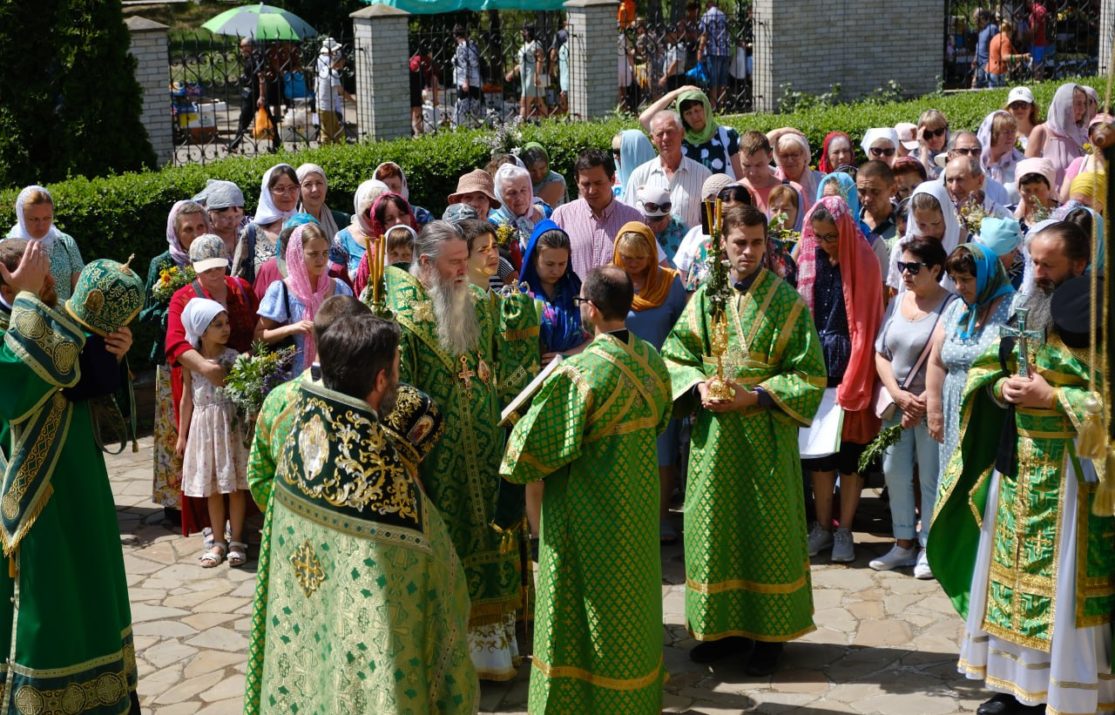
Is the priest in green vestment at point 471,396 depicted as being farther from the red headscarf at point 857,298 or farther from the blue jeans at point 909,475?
the blue jeans at point 909,475

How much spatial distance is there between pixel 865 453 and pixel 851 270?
3.60ft

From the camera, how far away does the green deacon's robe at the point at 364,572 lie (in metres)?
4.62

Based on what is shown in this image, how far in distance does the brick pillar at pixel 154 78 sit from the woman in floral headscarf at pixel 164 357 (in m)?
6.80

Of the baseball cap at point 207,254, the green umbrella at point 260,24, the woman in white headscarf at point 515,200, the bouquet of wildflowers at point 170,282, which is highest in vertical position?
the green umbrella at point 260,24

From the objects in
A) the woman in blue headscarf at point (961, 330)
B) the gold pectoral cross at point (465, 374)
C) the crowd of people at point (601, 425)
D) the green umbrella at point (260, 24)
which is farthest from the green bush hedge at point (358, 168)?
the woman in blue headscarf at point (961, 330)

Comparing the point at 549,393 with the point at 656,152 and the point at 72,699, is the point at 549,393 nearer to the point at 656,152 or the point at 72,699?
the point at 72,699

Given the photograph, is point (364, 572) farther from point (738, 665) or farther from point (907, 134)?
point (907, 134)

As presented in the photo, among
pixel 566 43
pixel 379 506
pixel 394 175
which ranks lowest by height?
pixel 379 506

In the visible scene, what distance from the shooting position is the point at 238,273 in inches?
384

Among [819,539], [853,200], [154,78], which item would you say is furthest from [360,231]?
[154,78]

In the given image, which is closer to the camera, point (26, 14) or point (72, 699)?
point (72, 699)

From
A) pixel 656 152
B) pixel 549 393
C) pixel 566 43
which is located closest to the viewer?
pixel 549 393

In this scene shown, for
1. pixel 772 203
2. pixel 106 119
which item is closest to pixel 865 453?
pixel 772 203

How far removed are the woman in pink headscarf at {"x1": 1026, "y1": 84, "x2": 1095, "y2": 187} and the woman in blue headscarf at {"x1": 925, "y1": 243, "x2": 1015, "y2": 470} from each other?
569cm
